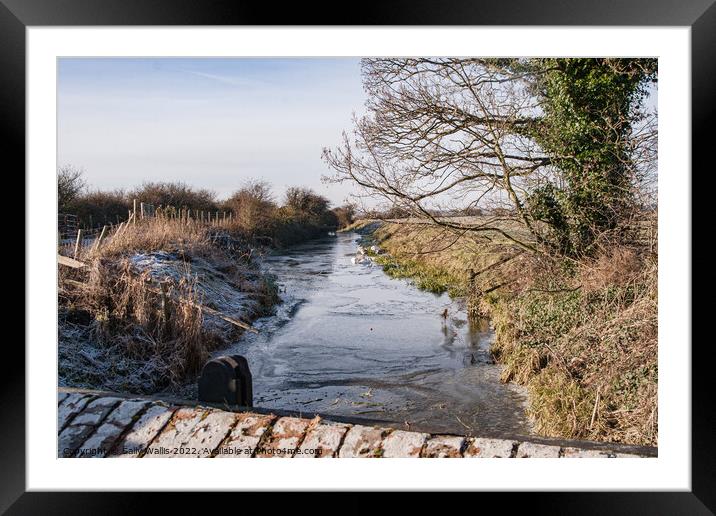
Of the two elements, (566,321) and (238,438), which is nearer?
(238,438)

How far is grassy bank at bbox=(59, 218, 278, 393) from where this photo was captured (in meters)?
6.18

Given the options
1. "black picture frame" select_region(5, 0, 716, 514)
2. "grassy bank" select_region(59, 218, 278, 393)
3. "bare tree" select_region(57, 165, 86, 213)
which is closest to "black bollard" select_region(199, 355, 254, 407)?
"black picture frame" select_region(5, 0, 716, 514)

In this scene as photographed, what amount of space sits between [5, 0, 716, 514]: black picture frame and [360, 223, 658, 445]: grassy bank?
813mm

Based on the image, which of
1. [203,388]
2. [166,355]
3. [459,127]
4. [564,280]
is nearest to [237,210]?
[166,355]

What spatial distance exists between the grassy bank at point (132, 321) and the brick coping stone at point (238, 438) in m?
1.70

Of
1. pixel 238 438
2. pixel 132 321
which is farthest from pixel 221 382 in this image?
pixel 132 321

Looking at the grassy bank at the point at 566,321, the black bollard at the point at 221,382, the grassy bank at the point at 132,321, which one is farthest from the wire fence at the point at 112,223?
the black bollard at the point at 221,382
